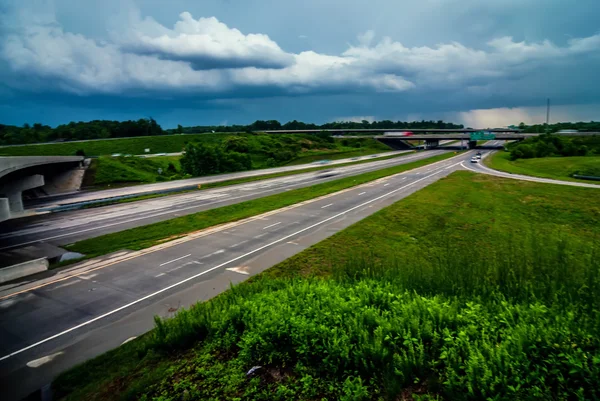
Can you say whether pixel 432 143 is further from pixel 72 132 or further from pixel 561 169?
pixel 72 132

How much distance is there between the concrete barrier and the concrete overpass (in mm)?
18157

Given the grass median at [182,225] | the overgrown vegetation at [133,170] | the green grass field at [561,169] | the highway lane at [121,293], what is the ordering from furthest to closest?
1. the overgrown vegetation at [133,170]
2. the green grass field at [561,169]
3. the grass median at [182,225]
4. the highway lane at [121,293]

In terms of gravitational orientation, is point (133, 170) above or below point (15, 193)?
above

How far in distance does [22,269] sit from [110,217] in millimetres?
16973

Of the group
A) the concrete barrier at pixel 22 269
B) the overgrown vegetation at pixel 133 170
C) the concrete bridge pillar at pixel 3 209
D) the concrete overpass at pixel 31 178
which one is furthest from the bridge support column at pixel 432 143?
Result: the concrete barrier at pixel 22 269

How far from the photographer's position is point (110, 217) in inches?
1396

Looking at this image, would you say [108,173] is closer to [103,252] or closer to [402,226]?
[103,252]

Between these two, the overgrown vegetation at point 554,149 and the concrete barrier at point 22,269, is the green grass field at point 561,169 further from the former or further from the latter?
the concrete barrier at point 22,269

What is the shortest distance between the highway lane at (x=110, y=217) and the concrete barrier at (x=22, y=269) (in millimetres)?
7279

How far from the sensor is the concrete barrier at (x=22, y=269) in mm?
18547

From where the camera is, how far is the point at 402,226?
27.8m

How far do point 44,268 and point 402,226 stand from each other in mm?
25661

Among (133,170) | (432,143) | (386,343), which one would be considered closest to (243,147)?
(133,170)

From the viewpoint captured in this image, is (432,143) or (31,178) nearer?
A: (31,178)
